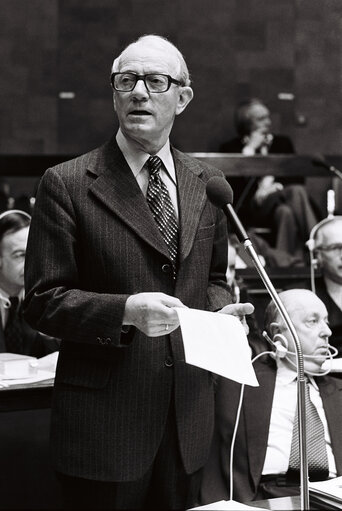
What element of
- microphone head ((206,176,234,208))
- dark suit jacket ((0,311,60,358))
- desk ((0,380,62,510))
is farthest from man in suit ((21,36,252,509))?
dark suit jacket ((0,311,60,358))

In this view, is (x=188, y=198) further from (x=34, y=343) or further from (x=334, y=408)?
(x=34, y=343)

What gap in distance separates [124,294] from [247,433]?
1012mm

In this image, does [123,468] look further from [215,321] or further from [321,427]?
[321,427]

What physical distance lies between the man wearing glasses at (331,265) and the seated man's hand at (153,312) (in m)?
2.01

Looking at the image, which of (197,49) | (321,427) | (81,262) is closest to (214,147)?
(197,49)

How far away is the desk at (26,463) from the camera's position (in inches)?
136

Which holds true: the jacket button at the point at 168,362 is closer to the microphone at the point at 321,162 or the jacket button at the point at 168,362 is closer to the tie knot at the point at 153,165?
the tie knot at the point at 153,165

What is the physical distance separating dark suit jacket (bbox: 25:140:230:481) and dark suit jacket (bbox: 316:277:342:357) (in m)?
1.53

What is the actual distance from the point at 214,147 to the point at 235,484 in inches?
221

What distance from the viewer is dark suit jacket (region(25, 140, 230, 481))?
2.21 metres

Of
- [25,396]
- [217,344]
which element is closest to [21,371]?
[25,396]

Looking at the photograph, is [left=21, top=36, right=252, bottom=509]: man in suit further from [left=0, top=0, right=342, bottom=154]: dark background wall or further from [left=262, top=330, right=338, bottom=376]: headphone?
[left=0, top=0, right=342, bottom=154]: dark background wall

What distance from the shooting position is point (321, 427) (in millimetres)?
3000

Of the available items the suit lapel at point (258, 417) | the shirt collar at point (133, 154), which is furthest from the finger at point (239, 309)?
the suit lapel at point (258, 417)
